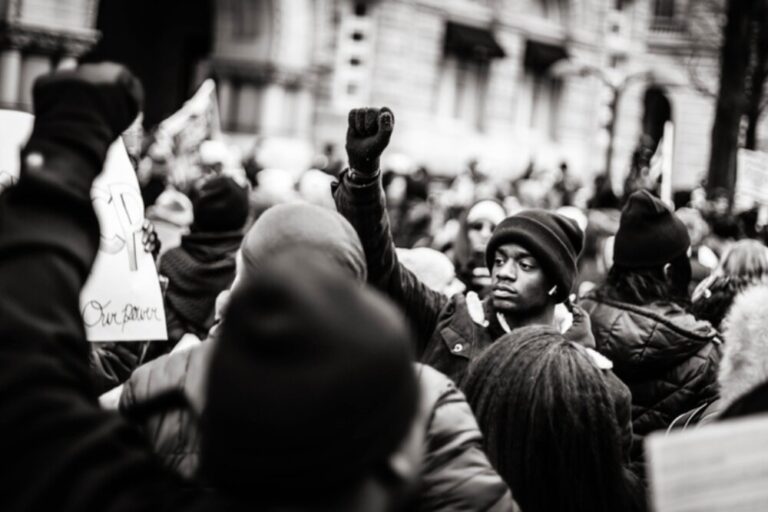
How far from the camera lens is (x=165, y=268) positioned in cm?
558

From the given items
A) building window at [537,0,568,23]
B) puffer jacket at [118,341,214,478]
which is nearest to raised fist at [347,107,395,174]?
puffer jacket at [118,341,214,478]

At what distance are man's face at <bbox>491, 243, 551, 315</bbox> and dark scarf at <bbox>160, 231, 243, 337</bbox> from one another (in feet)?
5.49

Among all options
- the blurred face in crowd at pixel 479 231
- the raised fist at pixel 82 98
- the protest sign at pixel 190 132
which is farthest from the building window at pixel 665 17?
the raised fist at pixel 82 98

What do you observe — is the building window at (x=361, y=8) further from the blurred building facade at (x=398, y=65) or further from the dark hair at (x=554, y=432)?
the dark hair at (x=554, y=432)

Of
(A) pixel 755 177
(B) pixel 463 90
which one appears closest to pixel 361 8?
(B) pixel 463 90

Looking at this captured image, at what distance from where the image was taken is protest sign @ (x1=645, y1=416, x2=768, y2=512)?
1439mm

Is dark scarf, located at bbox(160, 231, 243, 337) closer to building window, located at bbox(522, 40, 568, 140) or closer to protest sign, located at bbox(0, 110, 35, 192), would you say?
protest sign, located at bbox(0, 110, 35, 192)

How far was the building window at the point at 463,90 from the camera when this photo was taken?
27.9 m

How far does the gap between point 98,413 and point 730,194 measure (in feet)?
55.2

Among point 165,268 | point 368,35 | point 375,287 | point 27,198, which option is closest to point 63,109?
point 27,198

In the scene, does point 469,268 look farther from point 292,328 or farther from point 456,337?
point 292,328

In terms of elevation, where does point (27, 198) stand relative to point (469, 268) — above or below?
above

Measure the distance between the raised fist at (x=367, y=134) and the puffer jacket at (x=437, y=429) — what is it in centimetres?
146

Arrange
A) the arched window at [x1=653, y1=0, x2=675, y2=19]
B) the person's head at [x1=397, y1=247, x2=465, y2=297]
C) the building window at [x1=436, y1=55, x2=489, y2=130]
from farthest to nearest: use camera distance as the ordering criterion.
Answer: the arched window at [x1=653, y1=0, x2=675, y2=19]
the building window at [x1=436, y1=55, x2=489, y2=130]
the person's head at [x1=397, y1=247, x2=465, y2=297]
